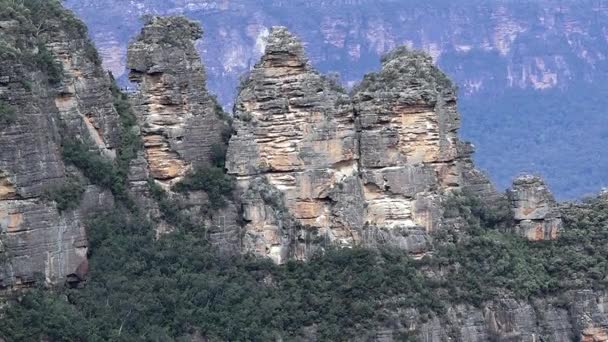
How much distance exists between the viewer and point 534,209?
175 feet

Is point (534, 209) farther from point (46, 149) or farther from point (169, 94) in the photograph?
point (46, 149)

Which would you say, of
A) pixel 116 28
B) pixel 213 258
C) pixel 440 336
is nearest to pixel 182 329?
→ pixel 213 258

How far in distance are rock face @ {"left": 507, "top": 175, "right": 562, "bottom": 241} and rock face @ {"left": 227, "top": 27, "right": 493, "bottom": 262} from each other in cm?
204

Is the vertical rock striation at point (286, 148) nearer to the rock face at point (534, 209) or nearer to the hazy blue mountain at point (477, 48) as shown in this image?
the rock face at point (534, 209)

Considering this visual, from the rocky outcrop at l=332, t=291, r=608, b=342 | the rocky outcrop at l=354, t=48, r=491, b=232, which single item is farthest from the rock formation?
the rocky outcrop at l=354, t=48, r=491, b=232

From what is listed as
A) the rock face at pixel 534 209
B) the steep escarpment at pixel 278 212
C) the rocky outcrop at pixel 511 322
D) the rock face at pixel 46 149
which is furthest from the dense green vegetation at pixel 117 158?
the rock face at pixel 534 209

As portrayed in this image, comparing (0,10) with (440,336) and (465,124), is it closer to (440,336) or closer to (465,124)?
(440,336)

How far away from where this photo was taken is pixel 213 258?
49812mm

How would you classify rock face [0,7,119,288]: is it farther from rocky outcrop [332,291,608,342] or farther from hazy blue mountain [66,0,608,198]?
hazy blue mountain [66,0,608,198]

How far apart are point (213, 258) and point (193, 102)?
11.1ft

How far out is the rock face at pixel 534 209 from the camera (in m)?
53.2

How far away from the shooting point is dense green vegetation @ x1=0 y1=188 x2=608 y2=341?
155 feet

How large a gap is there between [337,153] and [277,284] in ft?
10.2

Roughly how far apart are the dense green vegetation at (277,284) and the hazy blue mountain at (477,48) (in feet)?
114
